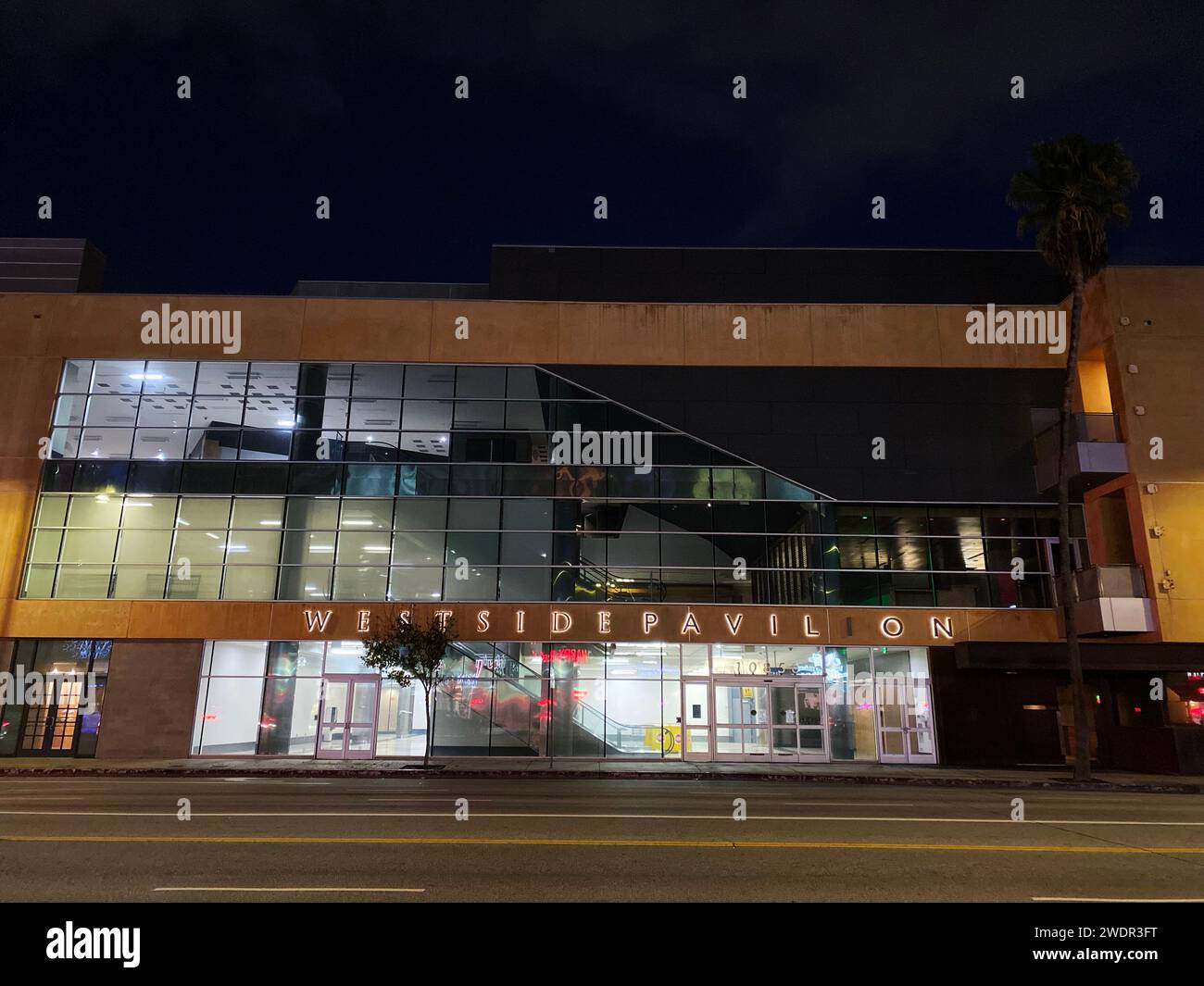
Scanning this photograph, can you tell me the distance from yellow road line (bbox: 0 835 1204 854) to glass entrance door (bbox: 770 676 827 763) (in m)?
15.6

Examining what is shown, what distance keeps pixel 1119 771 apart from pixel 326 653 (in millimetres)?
26220

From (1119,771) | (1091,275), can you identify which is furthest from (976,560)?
(1091,275)

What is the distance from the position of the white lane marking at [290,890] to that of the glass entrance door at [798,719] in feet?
66.8

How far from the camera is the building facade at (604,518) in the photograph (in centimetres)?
2583

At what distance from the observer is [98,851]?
991 cm

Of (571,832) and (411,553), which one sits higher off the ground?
(411,553)

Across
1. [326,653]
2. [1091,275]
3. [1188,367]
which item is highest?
[1091,275]

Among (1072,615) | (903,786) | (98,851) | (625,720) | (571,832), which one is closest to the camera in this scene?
(98,851)

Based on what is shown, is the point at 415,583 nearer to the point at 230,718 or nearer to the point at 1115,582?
the point at 230,718

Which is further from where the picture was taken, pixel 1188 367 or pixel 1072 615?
pixel 1188 367

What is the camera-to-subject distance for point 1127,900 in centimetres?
780

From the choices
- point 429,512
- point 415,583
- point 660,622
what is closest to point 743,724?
point 660,622

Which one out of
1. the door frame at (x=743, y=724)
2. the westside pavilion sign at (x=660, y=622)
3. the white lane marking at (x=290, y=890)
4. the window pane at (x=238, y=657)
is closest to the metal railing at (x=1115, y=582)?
the westside pavilion sign at (x=660, y=622)
